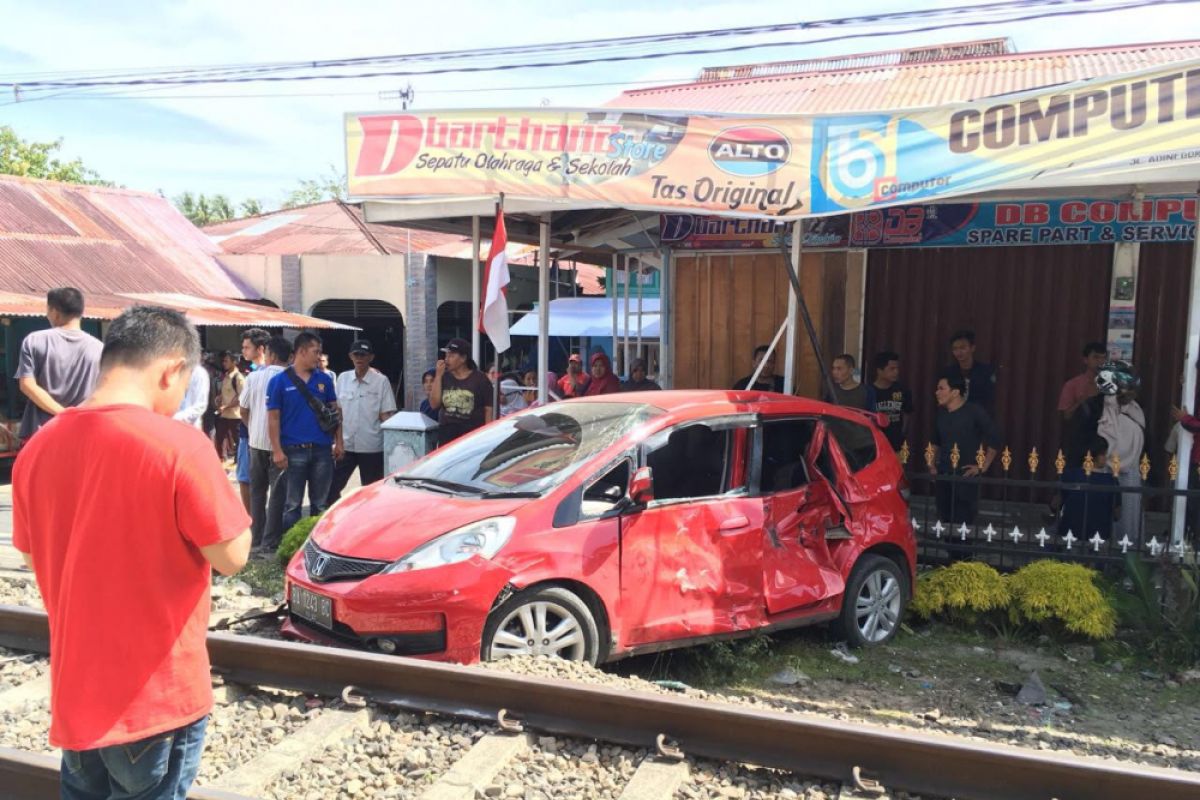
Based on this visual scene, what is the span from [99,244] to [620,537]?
15.3 m

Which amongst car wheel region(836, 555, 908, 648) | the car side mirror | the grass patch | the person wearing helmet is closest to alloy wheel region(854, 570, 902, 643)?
car wheel region(836, 555, 908, 648)

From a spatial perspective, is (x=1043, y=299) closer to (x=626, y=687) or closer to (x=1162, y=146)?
(x=1162, y=146)

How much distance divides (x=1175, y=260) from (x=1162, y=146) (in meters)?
3.68


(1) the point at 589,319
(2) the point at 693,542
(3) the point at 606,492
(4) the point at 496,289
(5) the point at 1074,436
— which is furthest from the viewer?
(1) the point at 589,319

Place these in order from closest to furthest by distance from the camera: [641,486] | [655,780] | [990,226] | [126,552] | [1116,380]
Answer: [126,552] < [655,780] < [641,486] < [1116,380] < [990,226]

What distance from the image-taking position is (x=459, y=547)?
434cm

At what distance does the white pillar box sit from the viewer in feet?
24.8

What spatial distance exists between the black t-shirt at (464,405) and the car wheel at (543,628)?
351 centimetres

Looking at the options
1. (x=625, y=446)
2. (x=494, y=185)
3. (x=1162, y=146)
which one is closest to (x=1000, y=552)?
(x=1162, y=146)

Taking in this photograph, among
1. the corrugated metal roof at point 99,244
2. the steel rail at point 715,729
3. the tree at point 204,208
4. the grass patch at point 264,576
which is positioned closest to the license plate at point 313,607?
the steel rail at point 715,729

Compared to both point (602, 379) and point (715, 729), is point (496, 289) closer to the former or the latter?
point (602, 379)

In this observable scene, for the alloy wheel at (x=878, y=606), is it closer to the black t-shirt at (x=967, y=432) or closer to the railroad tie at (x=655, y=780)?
the black t-shirt at (x=967, y=432)

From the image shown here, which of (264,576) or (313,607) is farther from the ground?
(313,607)

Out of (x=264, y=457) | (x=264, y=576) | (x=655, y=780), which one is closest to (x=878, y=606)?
(x=655, y=780)
